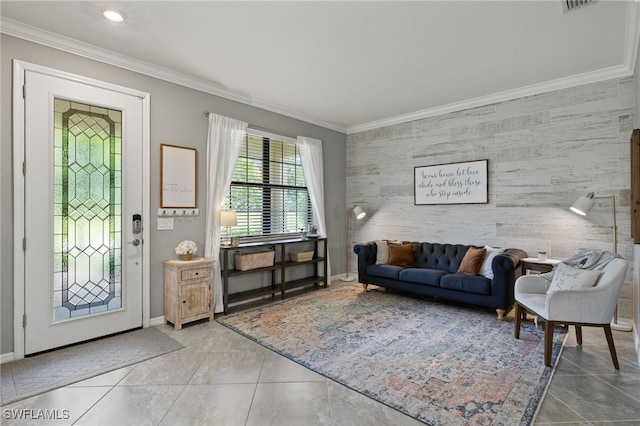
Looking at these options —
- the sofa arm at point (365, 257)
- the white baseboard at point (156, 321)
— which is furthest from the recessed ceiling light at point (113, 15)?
the sofa arm at point (365, 257)

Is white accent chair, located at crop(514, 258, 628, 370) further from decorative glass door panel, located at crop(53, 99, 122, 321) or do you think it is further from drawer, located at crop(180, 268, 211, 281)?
decorative glass door panel, located at crop(53, 99, 122, 321)

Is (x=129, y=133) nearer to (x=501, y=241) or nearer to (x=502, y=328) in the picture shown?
(x=502, y=328)

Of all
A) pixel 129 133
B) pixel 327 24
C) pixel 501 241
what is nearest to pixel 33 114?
pixel 129 133

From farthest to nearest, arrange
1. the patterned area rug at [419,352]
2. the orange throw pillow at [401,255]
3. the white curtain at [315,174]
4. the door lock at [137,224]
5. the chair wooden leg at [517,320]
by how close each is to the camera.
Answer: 1. the white curtain at [315,174]
2. the orange throw pillow at [401,255]
3. the door lock at [137,224]
4. the chair wooden leg at [517,320]
5. the patterned area rug at [419,352]

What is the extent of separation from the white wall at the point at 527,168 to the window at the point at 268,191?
1433 mm

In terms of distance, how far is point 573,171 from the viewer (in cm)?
392

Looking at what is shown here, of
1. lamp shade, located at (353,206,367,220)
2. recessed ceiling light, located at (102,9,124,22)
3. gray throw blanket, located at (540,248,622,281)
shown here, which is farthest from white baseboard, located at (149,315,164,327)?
gray throw blanket, located at (540,248,622,281)

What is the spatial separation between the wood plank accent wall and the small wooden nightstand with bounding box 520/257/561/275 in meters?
0.40

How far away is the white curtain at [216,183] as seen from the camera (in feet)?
13.2

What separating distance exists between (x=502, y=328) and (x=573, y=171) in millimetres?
2092

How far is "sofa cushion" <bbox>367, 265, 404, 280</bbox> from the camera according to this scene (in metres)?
4.64

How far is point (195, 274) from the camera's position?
11.8 feet

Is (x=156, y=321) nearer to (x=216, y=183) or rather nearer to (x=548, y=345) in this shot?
(x=216, y=183)

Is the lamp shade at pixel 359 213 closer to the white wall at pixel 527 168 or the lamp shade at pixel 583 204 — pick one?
the white wall at pixel 527 168
